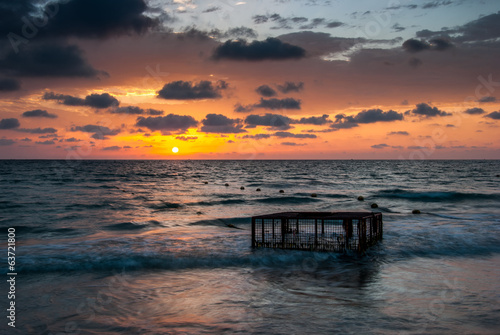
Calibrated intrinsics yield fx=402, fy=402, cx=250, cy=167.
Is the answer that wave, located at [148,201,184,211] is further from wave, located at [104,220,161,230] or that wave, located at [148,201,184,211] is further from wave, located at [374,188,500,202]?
wave, located at [374,188,500,202]

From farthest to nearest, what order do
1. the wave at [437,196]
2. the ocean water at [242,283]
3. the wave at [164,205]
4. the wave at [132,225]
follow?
the wave at [437,196] → the wave at [164,205] → the wave at [132,225] → the ocean water at [242,283]

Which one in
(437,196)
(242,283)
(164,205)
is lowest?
(437,196)

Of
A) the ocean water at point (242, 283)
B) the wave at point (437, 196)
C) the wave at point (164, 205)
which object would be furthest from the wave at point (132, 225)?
the wave at point (437, 196)

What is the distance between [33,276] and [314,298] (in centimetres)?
1330

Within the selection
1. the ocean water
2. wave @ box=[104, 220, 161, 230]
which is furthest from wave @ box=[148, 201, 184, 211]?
the ocean water

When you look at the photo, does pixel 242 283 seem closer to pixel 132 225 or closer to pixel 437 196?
pixel 132 225

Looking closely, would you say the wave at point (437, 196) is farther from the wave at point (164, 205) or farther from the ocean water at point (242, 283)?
the wave at point (164, 205)

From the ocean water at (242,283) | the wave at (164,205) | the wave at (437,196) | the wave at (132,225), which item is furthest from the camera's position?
the wave at (437,196)

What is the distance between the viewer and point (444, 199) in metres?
61.3

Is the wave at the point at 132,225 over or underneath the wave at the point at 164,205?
underneath

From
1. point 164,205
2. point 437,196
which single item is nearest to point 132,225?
point 164,205

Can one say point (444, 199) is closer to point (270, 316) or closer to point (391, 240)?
point (391, 240)

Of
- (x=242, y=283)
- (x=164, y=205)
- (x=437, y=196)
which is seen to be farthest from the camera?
(x=437, y=196)

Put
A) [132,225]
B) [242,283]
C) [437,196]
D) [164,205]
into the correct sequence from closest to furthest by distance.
A: [242,283] < [132,225] < [164,205] < [437,196]
